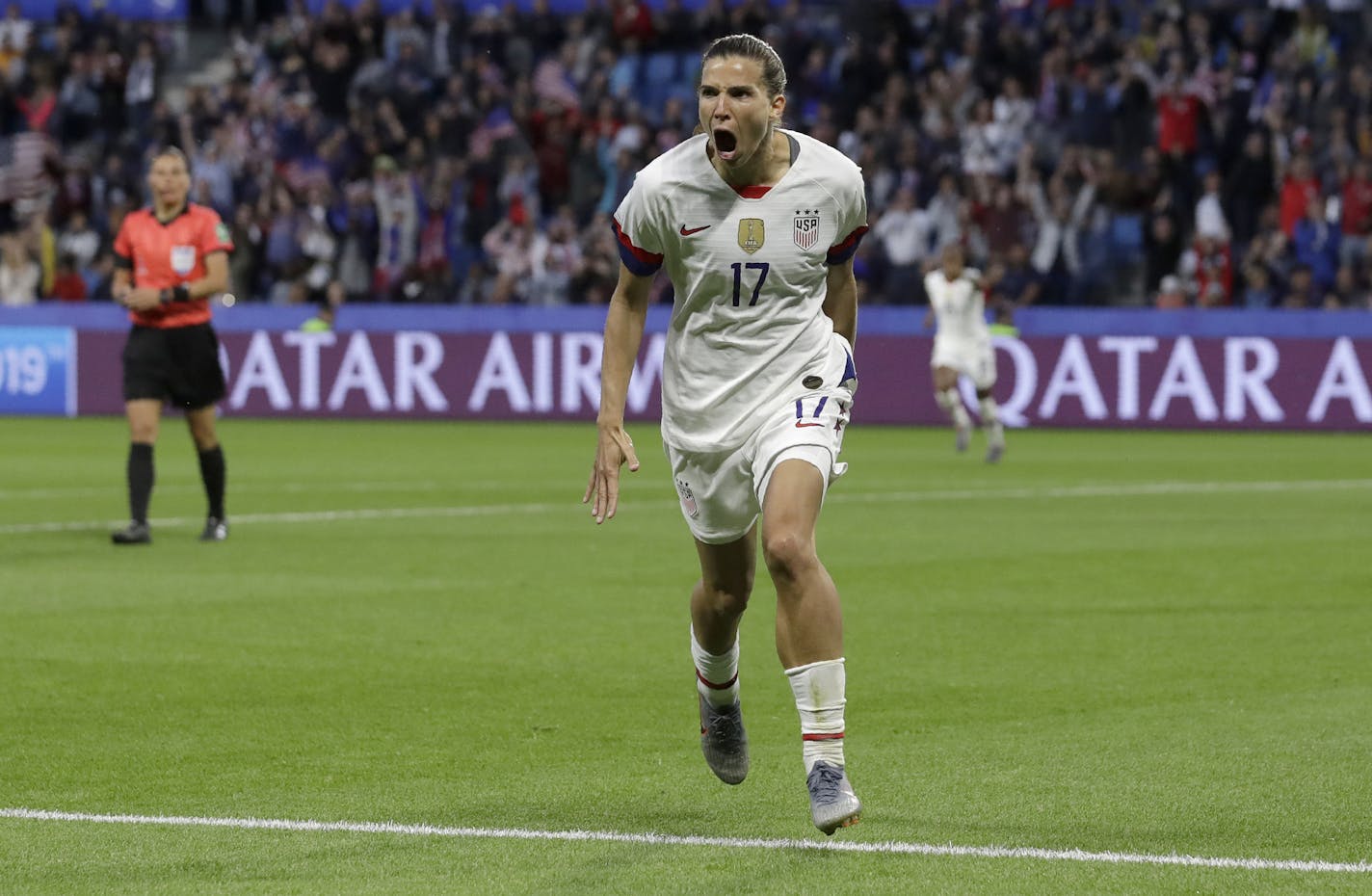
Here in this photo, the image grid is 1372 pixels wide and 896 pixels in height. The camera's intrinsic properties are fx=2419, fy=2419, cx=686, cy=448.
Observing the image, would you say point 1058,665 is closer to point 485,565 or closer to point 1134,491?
point 485,565

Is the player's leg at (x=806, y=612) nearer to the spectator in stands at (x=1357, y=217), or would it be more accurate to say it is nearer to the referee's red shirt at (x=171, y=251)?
the referee's red shirt at (x=171, y=251)

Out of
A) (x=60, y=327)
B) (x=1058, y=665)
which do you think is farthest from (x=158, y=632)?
(x=60, y=327)

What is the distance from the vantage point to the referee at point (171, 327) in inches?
560

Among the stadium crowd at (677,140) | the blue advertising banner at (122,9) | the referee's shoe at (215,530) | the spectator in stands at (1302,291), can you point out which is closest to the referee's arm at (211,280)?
the referee's shoe at (215,530)

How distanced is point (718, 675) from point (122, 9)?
32810mm

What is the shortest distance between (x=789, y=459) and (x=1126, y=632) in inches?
169

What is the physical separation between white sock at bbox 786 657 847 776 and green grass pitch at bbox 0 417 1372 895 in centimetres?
23

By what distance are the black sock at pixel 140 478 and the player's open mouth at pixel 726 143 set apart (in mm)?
8523

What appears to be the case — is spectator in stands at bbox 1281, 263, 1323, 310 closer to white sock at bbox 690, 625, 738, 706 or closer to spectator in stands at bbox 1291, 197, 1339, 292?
spectator in stands at bbox 1291, 197, 1339, 292

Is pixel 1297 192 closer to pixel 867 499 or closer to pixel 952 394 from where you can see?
pixel 952 394

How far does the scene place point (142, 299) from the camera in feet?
46.1

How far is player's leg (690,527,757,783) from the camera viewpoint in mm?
6777

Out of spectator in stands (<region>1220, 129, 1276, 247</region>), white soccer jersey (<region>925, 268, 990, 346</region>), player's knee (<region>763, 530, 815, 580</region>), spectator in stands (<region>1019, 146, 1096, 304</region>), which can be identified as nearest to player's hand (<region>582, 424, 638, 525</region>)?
player's knee (<region>763, 530, 815, 580</region>)

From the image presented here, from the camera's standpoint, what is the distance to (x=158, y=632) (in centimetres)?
1038
